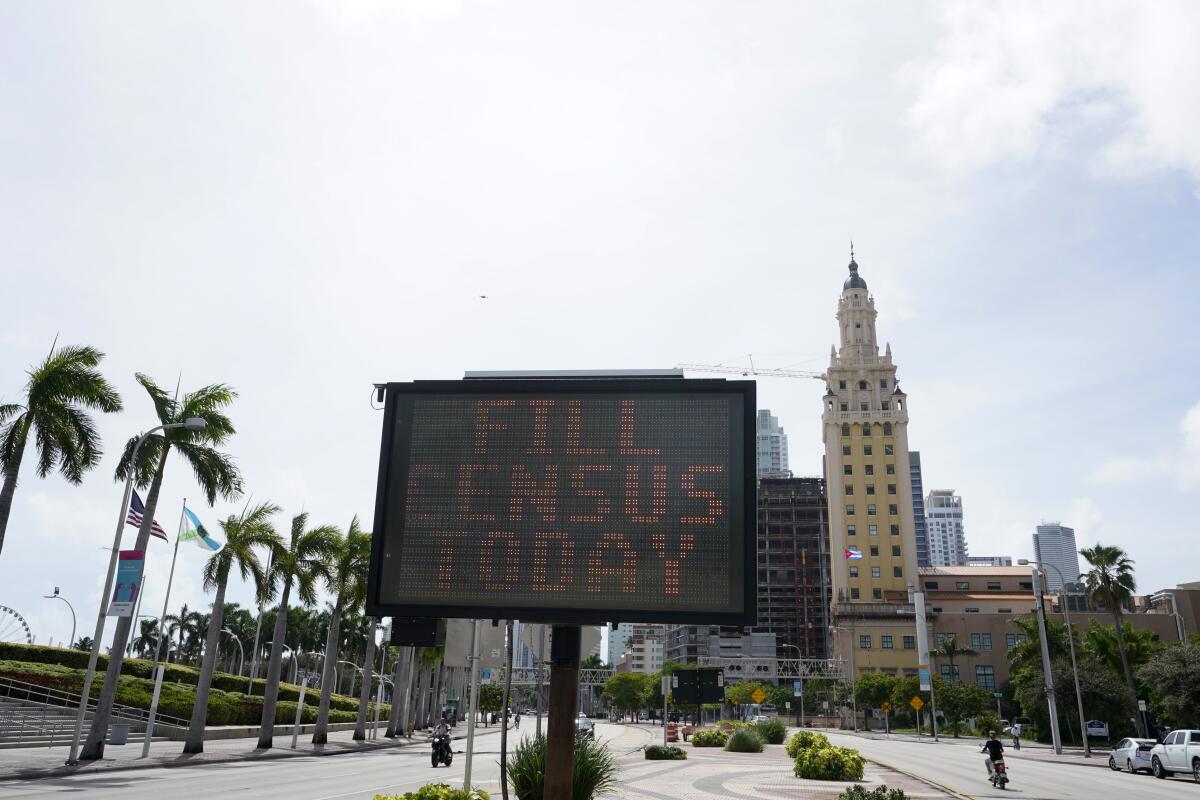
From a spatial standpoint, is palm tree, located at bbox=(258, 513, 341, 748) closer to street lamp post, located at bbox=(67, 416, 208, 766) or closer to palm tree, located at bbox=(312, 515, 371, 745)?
palm tree, located at bbox=(312, 515, 371, 745)

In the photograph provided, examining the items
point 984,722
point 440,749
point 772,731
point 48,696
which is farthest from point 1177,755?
point 48,696

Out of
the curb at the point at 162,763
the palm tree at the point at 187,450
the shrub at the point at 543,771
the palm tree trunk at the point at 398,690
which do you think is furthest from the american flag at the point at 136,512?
the palm tree trunk at the point at 398,690

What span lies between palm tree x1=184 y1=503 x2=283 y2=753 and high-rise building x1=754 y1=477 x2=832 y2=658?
146098mm

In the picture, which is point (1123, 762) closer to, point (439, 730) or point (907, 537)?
point (439, 730)

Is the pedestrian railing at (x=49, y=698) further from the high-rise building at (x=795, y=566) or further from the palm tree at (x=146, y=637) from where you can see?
the high-rise building at (x=795, y=566)

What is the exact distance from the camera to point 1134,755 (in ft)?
124

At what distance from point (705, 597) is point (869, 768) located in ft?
94.7

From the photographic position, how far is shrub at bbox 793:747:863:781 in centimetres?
2970

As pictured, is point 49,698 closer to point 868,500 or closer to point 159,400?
point 159,400

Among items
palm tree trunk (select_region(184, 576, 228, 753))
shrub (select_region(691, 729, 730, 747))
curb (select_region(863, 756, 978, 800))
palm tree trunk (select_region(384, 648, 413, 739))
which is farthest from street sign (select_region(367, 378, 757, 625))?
palm tree trunk (select_region(384, 648, 413, 739))

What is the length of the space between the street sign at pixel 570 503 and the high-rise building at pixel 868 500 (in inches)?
4699

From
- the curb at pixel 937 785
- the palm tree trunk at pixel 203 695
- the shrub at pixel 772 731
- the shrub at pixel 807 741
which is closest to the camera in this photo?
the curb at pixel 937 785

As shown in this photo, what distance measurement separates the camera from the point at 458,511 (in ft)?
41.0

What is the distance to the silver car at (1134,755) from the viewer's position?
37375 millimetres
